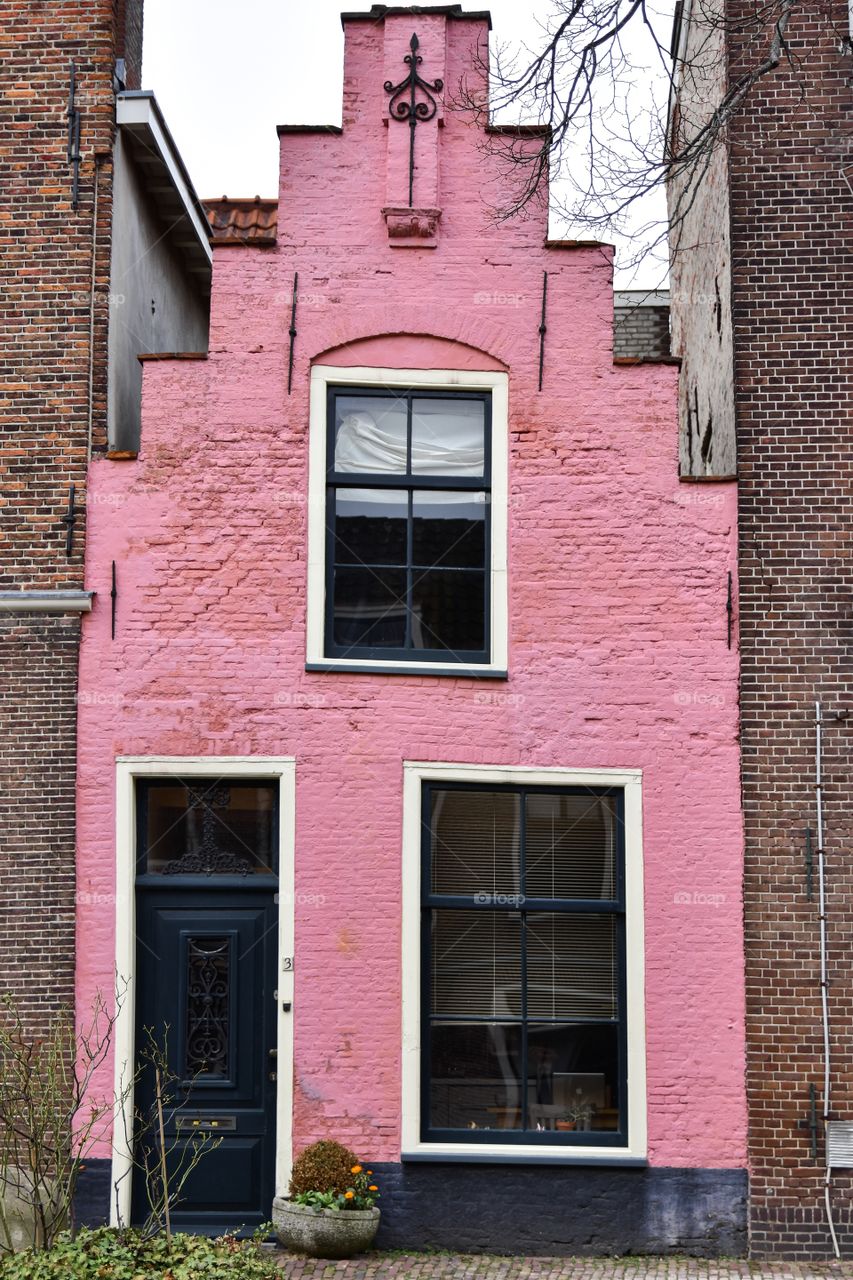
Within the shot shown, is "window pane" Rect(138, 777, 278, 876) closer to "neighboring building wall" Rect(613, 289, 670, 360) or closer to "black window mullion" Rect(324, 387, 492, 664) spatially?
"black window mullion" Rect(324, 387, 492, 664)

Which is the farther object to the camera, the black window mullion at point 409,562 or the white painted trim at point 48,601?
the black window mullion at point 409,562

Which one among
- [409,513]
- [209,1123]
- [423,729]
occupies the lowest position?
[209,1123]

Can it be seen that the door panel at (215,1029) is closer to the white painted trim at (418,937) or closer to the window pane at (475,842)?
the white painted trim at (418,937)

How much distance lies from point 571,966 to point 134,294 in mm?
6215

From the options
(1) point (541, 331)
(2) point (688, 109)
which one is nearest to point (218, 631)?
(1) point (541, 331)

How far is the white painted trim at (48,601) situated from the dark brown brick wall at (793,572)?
15.2 feet

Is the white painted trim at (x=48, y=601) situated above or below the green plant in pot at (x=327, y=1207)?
above

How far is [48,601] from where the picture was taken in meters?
10.5

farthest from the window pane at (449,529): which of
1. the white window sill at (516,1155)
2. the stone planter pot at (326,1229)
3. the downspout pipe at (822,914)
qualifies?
the stone planter pot at (326,1229)

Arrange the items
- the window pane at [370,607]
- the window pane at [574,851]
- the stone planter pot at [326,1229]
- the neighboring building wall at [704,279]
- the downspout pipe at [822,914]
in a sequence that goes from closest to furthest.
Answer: the stone planter pot at [326,1229] → the downspout pipe at [822,914] → the window pane at [574,851] → the window pane at [370,607] → the neighboring building wall at [704,279]

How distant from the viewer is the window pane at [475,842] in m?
10.4

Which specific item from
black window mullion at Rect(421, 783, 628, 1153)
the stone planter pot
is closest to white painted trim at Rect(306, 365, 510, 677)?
black window mullion at Rect(421, 783, 628, 1153)

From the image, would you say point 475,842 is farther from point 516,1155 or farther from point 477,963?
point 516,1155

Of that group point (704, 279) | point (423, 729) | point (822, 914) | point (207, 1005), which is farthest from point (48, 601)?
point (704, 279)
